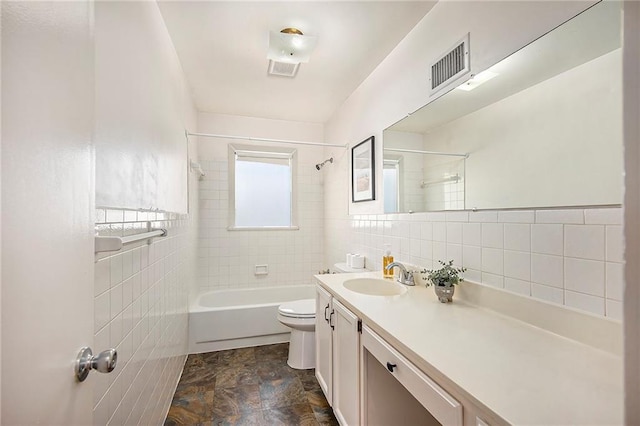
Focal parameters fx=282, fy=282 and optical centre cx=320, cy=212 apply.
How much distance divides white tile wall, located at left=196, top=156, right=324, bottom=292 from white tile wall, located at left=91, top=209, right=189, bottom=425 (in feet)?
3.70

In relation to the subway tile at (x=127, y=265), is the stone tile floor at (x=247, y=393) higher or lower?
lower

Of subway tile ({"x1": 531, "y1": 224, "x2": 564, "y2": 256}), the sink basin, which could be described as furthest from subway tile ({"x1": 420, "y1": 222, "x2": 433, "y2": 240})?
subway tile ({"x1": 531, "y1": 224, "x2": 564, "y2": 256})

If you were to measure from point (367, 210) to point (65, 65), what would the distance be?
2.06 m

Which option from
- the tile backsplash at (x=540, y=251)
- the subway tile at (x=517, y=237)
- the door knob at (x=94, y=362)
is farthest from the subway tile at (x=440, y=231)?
the door knob at (x=94, y=362)

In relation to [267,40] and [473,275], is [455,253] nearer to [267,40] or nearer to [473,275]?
[473,275]

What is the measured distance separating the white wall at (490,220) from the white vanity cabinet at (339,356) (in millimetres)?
608

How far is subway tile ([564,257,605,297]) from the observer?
0.89m

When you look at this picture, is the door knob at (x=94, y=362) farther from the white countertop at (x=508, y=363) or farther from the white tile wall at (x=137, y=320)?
the white countertop at (x=508, y=363)

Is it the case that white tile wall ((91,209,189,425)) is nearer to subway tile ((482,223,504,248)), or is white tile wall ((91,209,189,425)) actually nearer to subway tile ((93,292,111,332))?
subway tile ((93,292,111,332))

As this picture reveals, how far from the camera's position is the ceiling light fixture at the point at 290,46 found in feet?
5.77

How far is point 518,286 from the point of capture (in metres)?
1.14

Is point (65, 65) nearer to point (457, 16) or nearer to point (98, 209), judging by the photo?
point (98, 209)

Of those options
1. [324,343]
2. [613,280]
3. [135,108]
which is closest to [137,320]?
[135,108]

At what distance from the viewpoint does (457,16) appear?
56.6 inches
